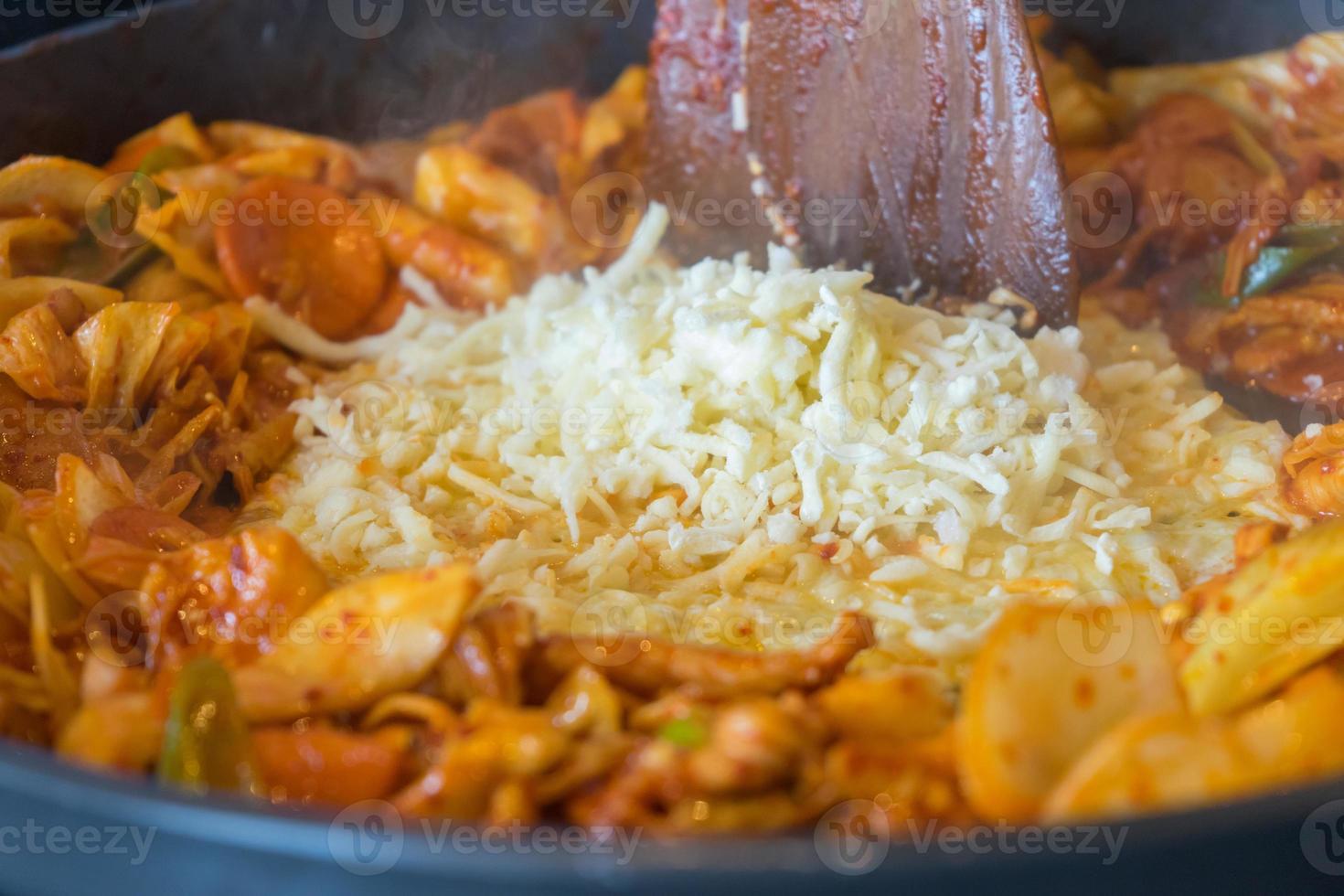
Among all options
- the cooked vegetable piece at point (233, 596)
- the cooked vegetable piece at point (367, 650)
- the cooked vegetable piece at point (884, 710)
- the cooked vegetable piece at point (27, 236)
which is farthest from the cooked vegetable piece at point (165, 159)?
the cooked vegetable piece at point (884, 710)

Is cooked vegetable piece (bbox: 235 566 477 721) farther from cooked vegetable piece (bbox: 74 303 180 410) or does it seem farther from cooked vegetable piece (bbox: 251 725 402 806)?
cooked vegetable piece (bbox: 74 303 180 410)

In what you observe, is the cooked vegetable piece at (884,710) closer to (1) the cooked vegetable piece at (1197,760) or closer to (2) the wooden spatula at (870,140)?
(1) the cooked vegetable piece at (1197,760)

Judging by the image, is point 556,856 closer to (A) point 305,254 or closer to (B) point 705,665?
(B) point 705,665

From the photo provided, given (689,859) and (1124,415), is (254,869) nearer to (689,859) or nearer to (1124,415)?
(689,859)

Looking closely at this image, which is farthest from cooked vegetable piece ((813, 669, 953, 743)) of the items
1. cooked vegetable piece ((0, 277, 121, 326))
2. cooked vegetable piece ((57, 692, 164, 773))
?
cooked vegetable piece ((0, 277, 121, 326))

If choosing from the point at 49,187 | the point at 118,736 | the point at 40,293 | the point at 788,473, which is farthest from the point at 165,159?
the point at 118,736
